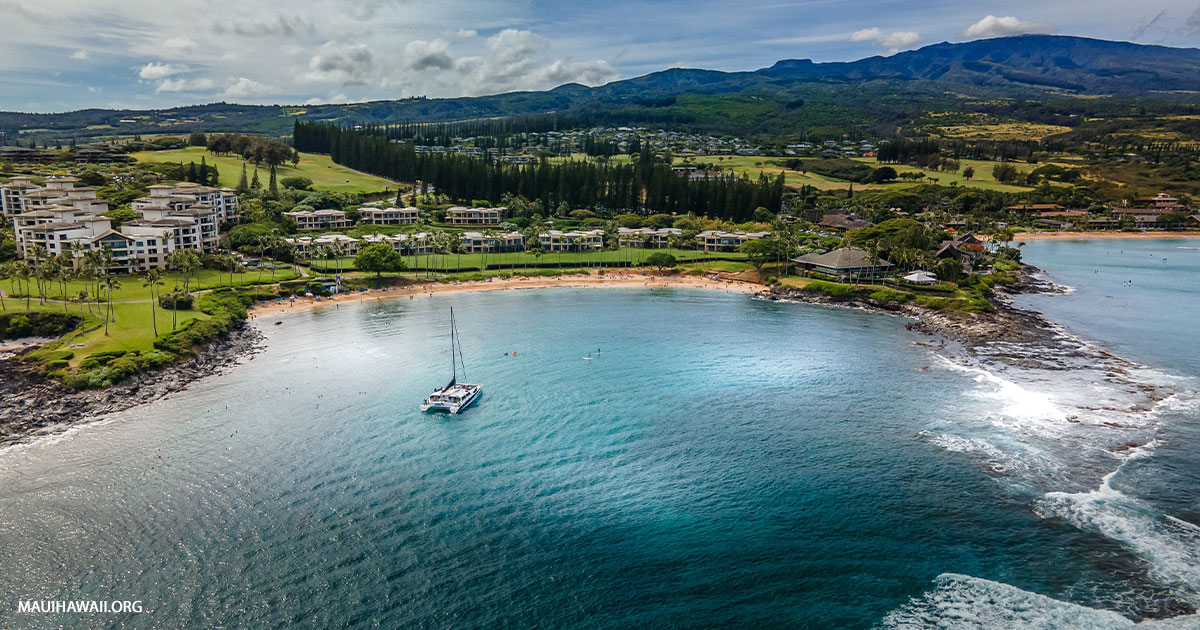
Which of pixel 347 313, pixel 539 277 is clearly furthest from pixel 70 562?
pixel 539 277

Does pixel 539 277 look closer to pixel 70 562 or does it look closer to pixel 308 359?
pixel 308 359

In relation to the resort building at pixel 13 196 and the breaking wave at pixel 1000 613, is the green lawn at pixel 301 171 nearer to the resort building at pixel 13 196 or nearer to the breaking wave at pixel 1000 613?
the resort building at pixel 13 196

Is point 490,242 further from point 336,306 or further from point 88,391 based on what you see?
point 88,391

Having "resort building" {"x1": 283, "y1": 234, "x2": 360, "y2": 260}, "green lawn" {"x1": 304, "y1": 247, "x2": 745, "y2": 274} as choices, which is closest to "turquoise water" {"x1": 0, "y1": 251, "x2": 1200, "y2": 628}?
"resort building" {"x1": 283, "y1": 234, "x2": 360, "y2": 260}

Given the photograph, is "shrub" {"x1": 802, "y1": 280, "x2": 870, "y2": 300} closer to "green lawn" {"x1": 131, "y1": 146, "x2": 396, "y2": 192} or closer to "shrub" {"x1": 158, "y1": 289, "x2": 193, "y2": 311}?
"shrub" {"x1": 158, "y1": 289, "x2": 193, "y2": 311}

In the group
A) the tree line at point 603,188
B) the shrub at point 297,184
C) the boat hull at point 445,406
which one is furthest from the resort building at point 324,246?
the boat hull at point 445,406

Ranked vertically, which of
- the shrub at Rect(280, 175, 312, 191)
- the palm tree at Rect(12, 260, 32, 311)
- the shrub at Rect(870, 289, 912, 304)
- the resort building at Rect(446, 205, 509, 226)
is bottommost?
the shrub at Rect(870, 289, 912, 304)
